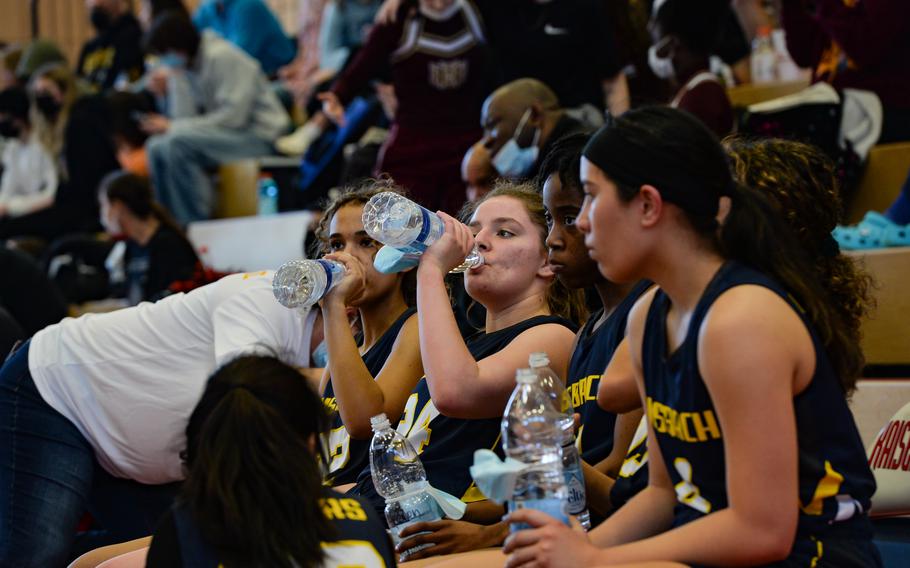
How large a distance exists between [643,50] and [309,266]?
290 centimetres

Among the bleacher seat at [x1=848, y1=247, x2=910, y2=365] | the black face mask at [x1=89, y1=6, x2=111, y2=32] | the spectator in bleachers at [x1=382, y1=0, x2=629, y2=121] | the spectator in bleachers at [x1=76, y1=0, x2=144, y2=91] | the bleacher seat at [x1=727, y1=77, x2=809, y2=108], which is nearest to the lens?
the bleacher seat at [x1=848, y1=247, x2=910, y2=365]

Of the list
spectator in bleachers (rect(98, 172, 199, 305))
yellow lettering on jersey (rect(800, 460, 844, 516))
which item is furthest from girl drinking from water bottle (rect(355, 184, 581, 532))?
spectator in bleachers (rect(98, 172, 199, 305))

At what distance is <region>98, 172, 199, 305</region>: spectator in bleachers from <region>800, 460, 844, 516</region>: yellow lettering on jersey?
11.9 ft

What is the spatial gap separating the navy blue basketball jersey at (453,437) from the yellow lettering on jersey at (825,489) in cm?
79

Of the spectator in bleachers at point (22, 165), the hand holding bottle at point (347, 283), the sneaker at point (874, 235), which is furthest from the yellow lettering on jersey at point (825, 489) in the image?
the spectator in bleachers at point (22, 165)

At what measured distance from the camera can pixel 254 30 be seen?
307 inches

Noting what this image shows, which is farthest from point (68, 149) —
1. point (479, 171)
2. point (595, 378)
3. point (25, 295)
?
point (595, 378)

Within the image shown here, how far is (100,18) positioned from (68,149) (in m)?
1.71

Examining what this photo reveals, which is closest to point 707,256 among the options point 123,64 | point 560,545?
point 560,545

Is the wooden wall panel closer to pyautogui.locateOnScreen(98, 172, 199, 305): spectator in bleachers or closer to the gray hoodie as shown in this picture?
the gray hoodie

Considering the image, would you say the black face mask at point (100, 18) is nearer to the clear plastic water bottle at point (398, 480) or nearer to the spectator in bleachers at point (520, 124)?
the spectator in bleachers at point (520, 124)

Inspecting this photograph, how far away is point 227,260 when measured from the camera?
6.03 meters

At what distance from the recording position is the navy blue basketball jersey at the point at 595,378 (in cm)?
211

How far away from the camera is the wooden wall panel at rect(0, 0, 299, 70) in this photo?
10.5 meters
